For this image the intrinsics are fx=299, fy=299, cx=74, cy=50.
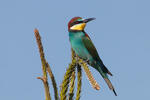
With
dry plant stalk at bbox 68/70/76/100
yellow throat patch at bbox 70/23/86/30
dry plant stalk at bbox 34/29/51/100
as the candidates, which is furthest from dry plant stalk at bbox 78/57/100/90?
yellow throat patch at bbox 70/23/86/30

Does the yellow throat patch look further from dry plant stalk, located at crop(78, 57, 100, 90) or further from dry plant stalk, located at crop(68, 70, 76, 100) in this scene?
dry plant stalk, located at crop(68, 70, 76, 100)

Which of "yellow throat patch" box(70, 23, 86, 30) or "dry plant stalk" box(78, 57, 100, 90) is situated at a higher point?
"yellow throat patch" box(70, 23, 86, 30)

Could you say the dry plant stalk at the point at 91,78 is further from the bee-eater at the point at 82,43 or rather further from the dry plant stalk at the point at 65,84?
the bee-eater at the point at 82,43

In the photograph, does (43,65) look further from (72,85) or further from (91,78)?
(91,78)

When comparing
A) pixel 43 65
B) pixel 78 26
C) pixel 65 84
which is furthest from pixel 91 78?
pixel 78 26

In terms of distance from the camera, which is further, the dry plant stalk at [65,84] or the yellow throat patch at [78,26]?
the yellow throat patch at [78,26]

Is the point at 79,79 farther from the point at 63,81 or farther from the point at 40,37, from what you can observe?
the point at 40,37

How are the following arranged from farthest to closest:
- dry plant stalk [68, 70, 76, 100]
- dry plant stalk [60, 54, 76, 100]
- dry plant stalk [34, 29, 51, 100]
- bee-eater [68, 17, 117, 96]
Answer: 1. bee-eater [68, 17, 117, 96]
2. dry plant stalk [68, 70, 76, 100]
3. dry plant stalk [60, 54, 76, 100]
4. dry plant stalk [34, 29, 51, 100]

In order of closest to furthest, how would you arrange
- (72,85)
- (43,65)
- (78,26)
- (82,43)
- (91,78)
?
1. (43,65)
2. (72,85)
3. (91,78)
4. (78,26)
5. (82,43)

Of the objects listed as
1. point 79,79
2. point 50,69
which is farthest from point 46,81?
point 79,79

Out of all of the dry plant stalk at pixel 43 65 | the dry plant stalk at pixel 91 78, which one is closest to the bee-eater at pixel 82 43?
the dry plant stalk at pixel 91 78

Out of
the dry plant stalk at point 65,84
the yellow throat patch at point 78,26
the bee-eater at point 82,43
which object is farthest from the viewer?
the yellow throat patch at point 78,26

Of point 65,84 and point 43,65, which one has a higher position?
point 43,65

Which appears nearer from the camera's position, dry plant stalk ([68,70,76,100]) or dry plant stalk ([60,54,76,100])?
dry plant stalk ([60,54,76,100])
